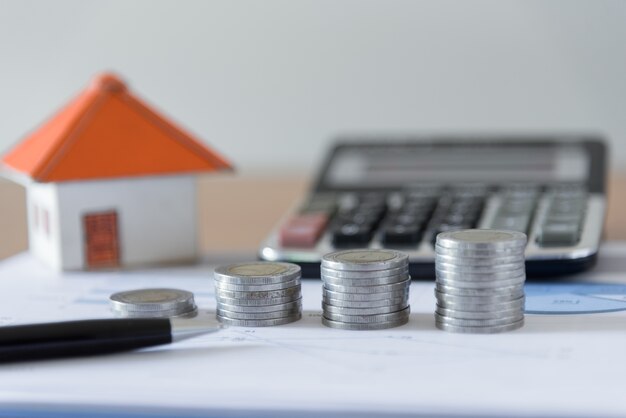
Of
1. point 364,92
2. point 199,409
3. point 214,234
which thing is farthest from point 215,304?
point 364,92

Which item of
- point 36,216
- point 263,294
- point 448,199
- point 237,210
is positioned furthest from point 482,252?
→ point 237,210

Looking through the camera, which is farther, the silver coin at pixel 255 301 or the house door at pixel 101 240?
the house door at pixel 101 240

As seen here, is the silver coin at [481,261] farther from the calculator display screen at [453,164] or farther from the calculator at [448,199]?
the calculator display screen at [453,164]

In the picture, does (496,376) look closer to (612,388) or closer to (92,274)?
(612,388)

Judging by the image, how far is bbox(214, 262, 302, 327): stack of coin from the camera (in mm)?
530

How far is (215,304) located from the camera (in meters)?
0.59

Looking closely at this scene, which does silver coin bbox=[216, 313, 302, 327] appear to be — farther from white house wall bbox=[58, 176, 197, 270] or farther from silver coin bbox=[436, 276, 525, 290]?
white house wall bbox=[58, 176, 197, 270]

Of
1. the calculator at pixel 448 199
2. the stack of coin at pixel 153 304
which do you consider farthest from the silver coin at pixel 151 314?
the calculator at pixel 448 199

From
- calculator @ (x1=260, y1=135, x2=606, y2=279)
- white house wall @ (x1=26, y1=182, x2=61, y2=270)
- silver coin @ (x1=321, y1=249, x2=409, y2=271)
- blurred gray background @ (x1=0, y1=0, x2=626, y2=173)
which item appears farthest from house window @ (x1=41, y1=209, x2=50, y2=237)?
blurred gray background @ (x1=0, y1=0, x2=626, y2=173)

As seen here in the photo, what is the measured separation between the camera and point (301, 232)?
26.7 inches

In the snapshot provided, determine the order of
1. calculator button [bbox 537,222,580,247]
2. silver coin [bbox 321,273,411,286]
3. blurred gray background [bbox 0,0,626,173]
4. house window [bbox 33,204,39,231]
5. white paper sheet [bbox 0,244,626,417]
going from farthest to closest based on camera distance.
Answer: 1. blurred gray background [bbox 0,0,626,173]
2. house window [bbox 33,204,39,231]
3. calculator button [bbox 537,222,580,247]
4. silver coin [bbox 321,273,411,286]
5. white paper sheet [bbox 0,244,626,417]

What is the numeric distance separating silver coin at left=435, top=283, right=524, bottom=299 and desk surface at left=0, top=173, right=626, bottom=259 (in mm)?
303

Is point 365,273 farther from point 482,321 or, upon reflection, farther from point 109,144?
point 109,144

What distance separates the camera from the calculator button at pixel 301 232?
0.68 metres
